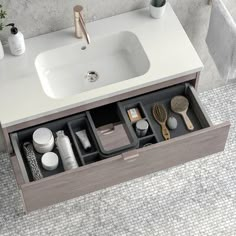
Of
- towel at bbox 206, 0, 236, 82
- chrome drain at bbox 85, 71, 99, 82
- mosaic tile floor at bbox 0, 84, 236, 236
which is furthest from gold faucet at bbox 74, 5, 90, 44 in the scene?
mosaic tile floor at bbox 0, 84, 236, 236

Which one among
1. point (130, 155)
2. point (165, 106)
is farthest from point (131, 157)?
point (165, 106)

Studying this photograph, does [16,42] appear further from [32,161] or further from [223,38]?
[223,38]

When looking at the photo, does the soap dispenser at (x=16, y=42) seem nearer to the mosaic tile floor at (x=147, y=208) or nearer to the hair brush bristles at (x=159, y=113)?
the hair brush bristles at (x=159, y=113)

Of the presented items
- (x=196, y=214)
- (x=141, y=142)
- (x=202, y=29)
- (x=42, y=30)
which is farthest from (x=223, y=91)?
(x=42, y=30)

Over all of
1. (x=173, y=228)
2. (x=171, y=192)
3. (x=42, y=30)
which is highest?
(x=42, y=30)

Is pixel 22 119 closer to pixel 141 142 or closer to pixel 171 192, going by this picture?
pixel 141 142

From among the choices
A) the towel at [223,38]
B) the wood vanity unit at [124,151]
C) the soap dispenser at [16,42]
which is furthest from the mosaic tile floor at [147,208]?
the soap dispenser at [16,42]

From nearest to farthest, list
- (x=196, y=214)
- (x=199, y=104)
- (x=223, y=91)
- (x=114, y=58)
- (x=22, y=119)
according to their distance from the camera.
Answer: (x=22, y=119) → (x=199, y=104) → (x=114, y=58) → (x=196, y=214) → (x=223, y=91)

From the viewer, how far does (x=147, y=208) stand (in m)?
2.71

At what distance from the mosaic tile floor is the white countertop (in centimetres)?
66

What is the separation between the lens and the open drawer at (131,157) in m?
2.20

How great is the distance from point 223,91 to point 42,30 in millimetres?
1163

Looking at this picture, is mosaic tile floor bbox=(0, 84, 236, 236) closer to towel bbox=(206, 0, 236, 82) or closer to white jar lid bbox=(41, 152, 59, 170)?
white jar lid bbox=(41, 152, 59, 170)

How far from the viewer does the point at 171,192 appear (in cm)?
276
